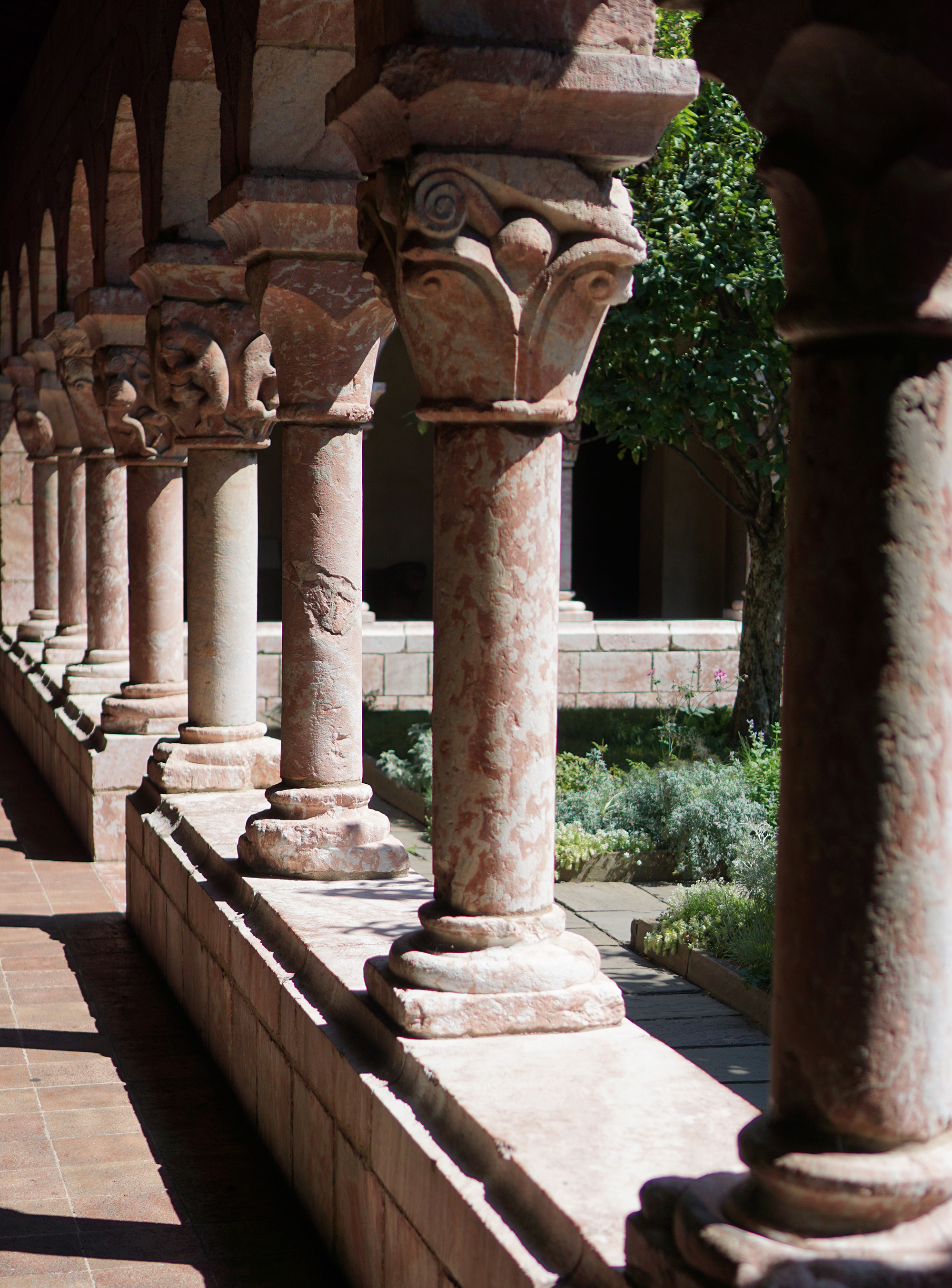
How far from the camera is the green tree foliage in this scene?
795 centimetres

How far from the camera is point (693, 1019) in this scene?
5145 mm

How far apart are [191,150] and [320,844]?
A: 99.9 inches

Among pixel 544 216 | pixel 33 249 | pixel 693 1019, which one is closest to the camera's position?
pixel 544 216

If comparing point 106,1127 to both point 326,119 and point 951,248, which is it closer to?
point 326,119

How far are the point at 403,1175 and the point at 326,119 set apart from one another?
1.86m

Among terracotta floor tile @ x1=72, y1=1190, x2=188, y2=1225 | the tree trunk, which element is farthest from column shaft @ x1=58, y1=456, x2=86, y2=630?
terracotta floor tile @ x1=72, y1=1190, x2=188, y2=1225

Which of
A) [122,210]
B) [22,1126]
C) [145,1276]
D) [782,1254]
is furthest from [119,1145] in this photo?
[122,210]

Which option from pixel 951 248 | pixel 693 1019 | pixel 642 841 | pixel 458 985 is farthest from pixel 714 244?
pixel 951 248

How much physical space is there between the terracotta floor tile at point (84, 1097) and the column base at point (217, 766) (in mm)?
1365

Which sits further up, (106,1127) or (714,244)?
(714,244)

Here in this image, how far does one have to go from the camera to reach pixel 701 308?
835cm

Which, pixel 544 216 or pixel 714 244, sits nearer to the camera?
pixel 544 216

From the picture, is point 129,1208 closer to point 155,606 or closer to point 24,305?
point 155,606

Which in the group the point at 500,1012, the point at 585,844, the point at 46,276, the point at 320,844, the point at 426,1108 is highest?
the point at 46,276
